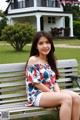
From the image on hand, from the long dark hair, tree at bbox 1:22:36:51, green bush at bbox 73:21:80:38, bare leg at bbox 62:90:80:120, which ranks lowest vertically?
green bush at bbox 73:21:80:38

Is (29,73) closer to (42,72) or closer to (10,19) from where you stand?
(42,72)

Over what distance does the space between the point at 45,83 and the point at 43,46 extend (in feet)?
1.76

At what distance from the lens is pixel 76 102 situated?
4.97 metres

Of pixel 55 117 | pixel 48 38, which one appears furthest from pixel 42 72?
pixel 55 117

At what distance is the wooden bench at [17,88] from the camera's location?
5047mm

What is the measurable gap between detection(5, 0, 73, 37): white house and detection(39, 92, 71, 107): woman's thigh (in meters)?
30.5

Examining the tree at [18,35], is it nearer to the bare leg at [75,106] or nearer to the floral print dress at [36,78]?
the floral print dress at [36,78]

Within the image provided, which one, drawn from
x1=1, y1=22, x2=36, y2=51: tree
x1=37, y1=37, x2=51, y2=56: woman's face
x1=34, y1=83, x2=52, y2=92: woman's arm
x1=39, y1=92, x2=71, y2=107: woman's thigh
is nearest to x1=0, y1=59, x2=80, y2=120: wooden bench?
x1=39, y1=92, x2=71, y2=107: woman's thigh

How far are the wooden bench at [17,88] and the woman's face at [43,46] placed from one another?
459mm

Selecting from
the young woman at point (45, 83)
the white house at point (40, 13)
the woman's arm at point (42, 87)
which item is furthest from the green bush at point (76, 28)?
the woman's arm at point (42, 87)

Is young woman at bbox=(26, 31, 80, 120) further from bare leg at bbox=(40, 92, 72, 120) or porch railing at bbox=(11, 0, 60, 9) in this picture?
porch railing at bbox=(11, 0, 60, 9)

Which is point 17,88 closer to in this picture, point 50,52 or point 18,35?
point 50,52

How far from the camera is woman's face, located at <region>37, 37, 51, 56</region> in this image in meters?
5.35

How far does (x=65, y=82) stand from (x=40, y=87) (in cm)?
125
